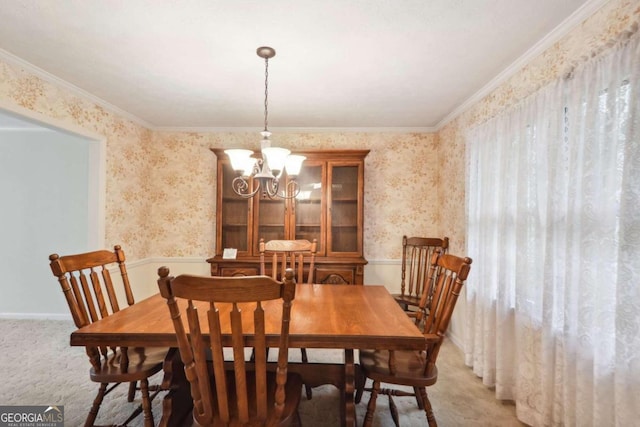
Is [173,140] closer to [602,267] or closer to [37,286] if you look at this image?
[37,286]

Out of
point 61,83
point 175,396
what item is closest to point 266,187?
point 175,396

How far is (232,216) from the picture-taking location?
3385 millimetres

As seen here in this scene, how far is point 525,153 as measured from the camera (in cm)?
188

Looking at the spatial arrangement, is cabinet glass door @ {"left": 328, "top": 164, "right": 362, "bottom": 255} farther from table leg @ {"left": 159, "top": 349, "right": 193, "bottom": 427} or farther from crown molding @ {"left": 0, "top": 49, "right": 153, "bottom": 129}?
crown molding @ {"left": 0, "top": 49, "right": 153, "bottom": 129}

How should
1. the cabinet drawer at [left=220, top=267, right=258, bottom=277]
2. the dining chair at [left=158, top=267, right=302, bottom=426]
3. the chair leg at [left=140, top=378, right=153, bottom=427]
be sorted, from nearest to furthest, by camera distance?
the dining chair at [left=158, top=267, right=302, bottom=426], the chair leg at [left=140, top=378, right=153, bottom=427], the cabinet drawer at [left=220, top=267, right=258, bottom=277]

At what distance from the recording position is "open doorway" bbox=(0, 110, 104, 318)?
3.43 meters

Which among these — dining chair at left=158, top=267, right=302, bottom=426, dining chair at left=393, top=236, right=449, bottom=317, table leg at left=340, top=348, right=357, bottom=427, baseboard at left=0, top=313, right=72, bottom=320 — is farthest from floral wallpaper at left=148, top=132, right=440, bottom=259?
dining chair at left=158, top=267, right=302, bottom=426

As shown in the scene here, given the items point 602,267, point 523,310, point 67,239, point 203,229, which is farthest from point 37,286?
point 602,267

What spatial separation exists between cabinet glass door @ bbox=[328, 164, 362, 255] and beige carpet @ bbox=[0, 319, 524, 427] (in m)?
1.16

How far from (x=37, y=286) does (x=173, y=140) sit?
7.80 feet

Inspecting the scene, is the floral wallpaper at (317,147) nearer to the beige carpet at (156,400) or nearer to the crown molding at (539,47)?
the crown molding at (539,47)

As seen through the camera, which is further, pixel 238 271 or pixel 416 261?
pixel 416 261

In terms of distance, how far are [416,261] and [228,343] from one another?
258cm

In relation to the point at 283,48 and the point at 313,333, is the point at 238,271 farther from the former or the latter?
the point at 283,48
